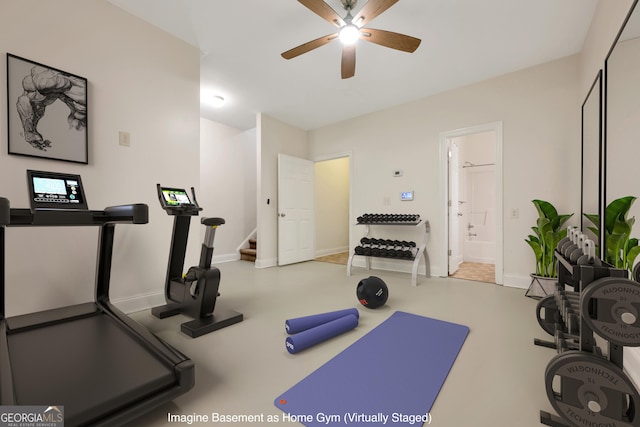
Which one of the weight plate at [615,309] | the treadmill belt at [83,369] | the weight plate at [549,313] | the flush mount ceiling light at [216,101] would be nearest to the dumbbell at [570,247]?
the weight plate at [549,313]

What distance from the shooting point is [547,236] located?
3131mm

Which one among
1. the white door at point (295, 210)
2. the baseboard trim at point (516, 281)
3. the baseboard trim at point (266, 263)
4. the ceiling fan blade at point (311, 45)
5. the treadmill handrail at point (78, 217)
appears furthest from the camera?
the white door at point (295, 210)

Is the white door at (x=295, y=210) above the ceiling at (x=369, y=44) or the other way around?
the other way around

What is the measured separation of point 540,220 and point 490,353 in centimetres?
209

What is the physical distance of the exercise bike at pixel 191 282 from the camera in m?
2.26

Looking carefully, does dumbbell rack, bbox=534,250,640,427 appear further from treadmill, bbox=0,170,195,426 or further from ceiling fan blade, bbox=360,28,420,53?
ceiling fan blade, bbox=360,28,420,53

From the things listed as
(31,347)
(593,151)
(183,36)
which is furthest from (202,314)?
(593,151)

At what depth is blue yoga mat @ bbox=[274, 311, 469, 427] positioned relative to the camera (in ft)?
4.25

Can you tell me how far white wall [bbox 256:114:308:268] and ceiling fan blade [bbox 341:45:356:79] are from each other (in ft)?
8.05

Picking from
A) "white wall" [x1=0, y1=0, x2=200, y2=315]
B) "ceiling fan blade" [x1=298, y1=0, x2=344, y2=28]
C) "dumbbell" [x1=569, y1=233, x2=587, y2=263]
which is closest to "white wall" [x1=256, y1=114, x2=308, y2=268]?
"white wall" [x1=0, y1=0, x2=200, y2=315]

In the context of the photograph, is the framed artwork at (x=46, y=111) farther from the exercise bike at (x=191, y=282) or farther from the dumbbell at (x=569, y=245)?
the dumbbell at (x=569, y=245)

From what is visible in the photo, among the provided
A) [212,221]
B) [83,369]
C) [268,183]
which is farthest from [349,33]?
[268,183]

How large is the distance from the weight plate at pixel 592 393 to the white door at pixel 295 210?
4387 mm

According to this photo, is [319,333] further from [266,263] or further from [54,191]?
[266,263]
